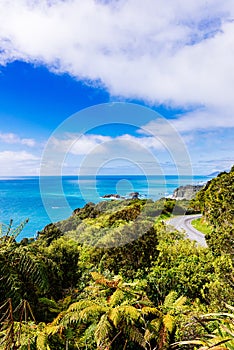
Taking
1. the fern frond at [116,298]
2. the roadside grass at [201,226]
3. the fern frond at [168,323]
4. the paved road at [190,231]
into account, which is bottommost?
the paved road at [190,231]

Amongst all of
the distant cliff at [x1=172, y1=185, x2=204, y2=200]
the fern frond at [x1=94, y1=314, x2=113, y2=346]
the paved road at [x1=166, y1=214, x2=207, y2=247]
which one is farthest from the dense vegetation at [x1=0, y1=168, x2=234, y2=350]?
the distant cliff at [x1=172, y1=185, x2=204, y2=200]

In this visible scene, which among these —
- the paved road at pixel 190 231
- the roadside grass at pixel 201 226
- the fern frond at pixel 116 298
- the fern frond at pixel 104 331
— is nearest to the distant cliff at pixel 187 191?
the paved road at pixel 190 231

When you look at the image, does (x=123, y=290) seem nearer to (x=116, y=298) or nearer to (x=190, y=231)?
(x=116, y=298)

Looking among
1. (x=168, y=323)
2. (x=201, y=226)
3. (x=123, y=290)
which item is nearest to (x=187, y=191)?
(x=201, y=226)

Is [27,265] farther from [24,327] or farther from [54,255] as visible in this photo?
[54,255]

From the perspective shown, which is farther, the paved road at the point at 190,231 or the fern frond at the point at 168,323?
the paved road at the point at 190,231

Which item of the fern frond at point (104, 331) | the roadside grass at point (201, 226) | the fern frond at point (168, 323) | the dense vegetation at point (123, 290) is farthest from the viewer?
the roadside grass at point (201, 226)

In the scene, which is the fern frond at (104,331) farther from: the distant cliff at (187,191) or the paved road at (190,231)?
the distant cliff at (187,191)

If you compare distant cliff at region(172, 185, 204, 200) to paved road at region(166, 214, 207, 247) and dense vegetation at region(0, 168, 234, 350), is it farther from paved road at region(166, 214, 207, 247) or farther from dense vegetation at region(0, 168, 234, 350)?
dense vegetation at region(0, 168, 234, 350)

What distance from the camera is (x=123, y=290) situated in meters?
4.05

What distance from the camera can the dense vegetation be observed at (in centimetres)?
259

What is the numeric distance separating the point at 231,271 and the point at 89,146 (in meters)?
7.75

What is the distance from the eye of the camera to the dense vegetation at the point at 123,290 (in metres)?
2.59

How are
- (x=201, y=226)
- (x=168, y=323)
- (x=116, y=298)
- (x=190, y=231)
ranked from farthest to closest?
(x=201, y=226)
(x=190, y=231)
(x=116, y=298)
(x=168, y=323)
